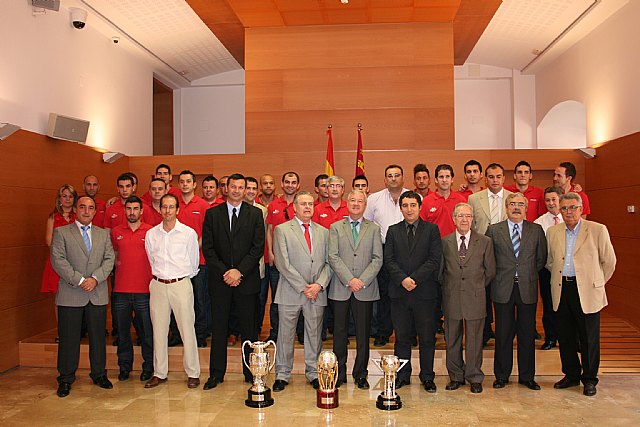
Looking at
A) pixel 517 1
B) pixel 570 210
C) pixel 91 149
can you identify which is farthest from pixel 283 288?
pixel 517 1

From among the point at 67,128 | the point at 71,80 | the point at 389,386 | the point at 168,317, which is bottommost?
the point at 389,386

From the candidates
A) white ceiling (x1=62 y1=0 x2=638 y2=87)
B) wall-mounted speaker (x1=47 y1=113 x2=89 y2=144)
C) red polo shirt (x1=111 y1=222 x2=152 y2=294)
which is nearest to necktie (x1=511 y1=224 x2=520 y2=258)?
red polo shirt (x1=111 y1=222 x2=152 y2=294)

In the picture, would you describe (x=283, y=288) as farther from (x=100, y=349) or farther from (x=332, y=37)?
(x=332, y=37)

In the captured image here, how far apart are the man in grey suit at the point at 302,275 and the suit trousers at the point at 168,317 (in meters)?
0.74

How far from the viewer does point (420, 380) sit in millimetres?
5352

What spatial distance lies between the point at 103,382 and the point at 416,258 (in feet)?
9.26

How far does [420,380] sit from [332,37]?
5217 mm

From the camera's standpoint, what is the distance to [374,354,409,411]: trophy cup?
15.1 feet

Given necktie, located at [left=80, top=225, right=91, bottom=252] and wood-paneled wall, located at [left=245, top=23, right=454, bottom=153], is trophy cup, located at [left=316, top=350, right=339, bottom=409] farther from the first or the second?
wood-paneled wall, located at [left=245, top=23, right=454, bottom=153]

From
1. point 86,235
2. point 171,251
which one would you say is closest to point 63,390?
point 86,235

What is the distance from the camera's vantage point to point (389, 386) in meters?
4.65

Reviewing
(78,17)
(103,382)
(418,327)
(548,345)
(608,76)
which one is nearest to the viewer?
(418,327)

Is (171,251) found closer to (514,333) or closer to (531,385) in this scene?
(514,333)

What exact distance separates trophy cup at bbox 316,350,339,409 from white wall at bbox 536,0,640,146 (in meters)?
4.87
